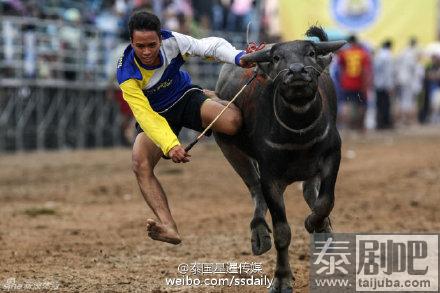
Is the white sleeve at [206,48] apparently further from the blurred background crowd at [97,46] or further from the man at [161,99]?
the blurred background crowd at [97,46]

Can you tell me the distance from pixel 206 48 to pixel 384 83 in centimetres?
1814

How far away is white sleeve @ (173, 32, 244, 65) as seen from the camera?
24.1ft

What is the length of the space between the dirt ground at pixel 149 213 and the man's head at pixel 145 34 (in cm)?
155

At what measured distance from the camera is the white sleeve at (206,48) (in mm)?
7348

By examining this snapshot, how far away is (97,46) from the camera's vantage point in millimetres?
18859

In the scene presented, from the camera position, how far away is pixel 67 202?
1241 centimetres

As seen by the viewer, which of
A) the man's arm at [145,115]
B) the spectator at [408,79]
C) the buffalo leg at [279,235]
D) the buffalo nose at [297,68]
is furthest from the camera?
the spectator at [408,79]

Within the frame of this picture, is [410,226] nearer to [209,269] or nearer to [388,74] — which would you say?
[209,269]

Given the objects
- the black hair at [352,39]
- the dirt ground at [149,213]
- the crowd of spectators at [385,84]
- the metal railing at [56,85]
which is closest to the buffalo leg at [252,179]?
the dirt ground at [149,213]

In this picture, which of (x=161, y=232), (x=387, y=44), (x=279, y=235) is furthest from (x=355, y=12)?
(x=161, y=232)

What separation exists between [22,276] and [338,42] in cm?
272

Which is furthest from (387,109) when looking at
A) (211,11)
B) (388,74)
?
(211,11)

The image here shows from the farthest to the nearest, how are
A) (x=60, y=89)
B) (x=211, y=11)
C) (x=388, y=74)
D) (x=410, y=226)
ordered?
(x=388, y=74), (x=211, y=11), (x=60, y=89), (x=410, y=226)

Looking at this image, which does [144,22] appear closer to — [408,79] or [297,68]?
[297,68]
